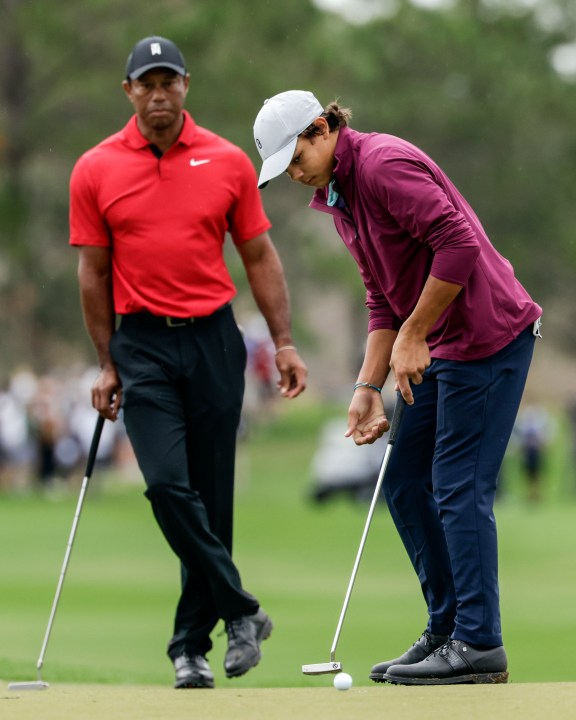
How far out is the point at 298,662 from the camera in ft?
30.5

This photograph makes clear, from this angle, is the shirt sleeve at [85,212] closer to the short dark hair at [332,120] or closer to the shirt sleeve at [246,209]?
the shirt sleeve at [246,209]

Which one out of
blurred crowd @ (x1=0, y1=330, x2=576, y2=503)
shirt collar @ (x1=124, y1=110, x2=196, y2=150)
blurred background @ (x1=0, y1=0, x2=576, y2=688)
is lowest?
shirt collar @ (x1=124, y1=110, x2=196, y2=150)

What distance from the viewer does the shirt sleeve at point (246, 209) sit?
269 inches

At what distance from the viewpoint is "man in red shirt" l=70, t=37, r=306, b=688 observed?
6.61 metres

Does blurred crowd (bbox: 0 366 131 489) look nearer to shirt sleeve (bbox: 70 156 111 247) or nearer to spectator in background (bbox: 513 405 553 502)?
spectator in background (bbox: 513 405 553 502)

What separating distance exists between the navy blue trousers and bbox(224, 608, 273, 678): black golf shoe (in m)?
0.79

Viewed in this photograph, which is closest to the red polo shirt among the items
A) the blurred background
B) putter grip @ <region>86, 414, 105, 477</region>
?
putter grip @ <region>86, 414, 105, 477</region>

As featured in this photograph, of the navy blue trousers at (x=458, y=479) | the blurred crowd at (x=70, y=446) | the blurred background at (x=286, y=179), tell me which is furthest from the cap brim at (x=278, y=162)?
the blurred crowd at (x=70, y=446)

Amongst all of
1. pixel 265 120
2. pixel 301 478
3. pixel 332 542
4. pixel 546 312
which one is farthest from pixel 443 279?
pixel 546 312

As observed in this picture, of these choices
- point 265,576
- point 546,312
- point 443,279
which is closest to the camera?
point 443,279

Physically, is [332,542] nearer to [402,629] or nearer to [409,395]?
[402,629]

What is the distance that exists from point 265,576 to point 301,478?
26382 mm

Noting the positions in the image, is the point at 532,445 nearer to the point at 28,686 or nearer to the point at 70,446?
the point at 70,446

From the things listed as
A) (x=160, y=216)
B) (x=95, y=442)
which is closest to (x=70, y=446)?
(x=95, y=442)
